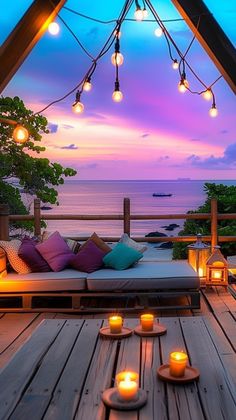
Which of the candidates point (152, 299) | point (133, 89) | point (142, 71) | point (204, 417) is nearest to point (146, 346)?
point (204, 417)

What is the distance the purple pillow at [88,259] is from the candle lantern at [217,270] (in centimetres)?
130

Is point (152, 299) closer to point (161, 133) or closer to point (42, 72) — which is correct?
point (42, 72)

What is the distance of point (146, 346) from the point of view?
284cm

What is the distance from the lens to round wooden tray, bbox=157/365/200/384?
2.28 m

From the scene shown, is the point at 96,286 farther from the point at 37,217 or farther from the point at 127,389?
the point at 127,389

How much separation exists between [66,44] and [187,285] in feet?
14.7

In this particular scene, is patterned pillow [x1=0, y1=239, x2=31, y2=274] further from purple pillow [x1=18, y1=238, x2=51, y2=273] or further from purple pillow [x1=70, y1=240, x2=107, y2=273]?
purple pillow [x1=70, y1=240, x2=107, y2=273]

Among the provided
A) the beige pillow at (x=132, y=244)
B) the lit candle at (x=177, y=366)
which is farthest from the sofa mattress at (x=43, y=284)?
the lit candle at (x=177, y=366)

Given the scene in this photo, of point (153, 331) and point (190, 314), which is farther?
point (190, 314)

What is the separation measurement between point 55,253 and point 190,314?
1.66 m

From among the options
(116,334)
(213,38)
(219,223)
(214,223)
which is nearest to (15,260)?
(116,334)

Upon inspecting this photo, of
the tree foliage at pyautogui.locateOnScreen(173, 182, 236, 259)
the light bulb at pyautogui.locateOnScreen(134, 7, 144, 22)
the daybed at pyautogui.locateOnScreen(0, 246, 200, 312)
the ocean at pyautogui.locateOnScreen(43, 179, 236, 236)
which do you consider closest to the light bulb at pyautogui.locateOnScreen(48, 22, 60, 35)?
the light bulb at pyautogui.locateOnScreen(134, 7, 144, 22)

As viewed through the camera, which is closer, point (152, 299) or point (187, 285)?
point (187, 285)

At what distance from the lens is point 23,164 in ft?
37.7
